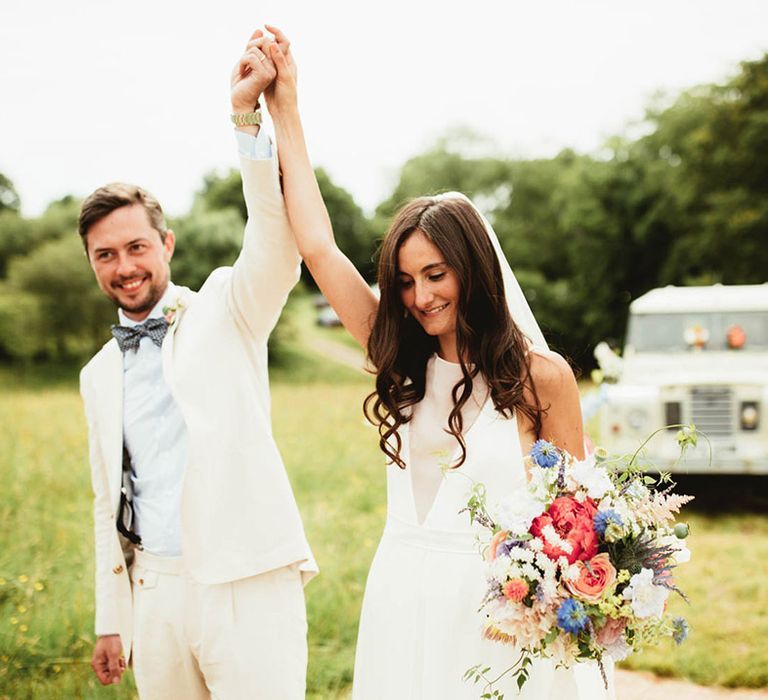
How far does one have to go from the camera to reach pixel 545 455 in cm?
197

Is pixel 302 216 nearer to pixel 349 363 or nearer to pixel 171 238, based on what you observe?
pixel 171 238

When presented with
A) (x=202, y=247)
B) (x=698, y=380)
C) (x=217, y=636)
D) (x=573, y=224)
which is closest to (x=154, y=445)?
(x=217, y=636)

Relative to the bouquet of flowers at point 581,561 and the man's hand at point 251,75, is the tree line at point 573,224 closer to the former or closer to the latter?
the man's hand at point 251,75

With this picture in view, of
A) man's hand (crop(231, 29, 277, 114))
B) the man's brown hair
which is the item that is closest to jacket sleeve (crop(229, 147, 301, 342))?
man's hand (crop(231, 29, 277, 114))

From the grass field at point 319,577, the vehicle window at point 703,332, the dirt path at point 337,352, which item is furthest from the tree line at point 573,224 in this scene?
the grass field at point 319,577

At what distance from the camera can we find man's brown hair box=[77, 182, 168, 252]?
2.56m

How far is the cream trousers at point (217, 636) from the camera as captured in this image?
7.72ft

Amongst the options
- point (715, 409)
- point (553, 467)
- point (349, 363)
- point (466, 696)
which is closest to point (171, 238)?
point (553, 467)

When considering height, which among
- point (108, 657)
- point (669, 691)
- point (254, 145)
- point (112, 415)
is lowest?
point (669, 691)

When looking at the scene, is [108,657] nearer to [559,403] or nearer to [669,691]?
[559,403]

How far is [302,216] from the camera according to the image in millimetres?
2422

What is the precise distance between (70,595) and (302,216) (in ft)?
11.1

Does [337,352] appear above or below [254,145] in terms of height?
below

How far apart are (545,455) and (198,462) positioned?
1.01 meters
